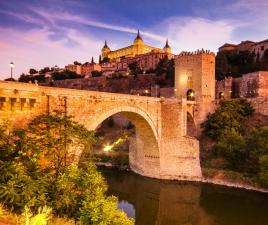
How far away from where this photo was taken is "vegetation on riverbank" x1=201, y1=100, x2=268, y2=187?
72.3 feet

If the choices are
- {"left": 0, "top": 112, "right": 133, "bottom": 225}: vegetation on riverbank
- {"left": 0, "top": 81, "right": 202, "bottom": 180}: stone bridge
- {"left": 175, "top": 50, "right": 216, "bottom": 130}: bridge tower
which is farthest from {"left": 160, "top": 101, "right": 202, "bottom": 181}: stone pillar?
{"left": 0, "top": 112, "right": 133, "bottom": 225}: vegetation on riverbank

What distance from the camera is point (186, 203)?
20.6m

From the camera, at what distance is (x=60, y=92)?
1420 cm

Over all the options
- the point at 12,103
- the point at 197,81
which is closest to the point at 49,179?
the point at 12,103

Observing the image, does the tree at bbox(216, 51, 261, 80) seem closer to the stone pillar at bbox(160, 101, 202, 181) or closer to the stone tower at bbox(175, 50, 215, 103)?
the stone tower at bbox(175, 50, 215, 103)

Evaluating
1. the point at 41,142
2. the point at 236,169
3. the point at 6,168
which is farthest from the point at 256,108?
A: the point at 6,168

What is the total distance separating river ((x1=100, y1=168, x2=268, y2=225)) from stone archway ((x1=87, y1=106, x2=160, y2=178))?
1.14m

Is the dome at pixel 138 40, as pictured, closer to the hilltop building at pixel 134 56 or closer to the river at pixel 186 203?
the hilltop building at pixel 134 56

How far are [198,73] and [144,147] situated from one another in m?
12.8

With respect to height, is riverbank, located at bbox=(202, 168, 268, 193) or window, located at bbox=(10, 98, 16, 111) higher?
window, located at bbox=(10, 98, 16, 111)

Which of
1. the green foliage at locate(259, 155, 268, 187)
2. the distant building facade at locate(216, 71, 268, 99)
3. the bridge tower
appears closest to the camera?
the green foliage at locate(259, 155, 268, 187)

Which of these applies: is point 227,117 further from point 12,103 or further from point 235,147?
point 12,103

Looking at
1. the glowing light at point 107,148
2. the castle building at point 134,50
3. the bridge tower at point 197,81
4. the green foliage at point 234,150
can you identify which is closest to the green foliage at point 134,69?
the castle building at point 134,50

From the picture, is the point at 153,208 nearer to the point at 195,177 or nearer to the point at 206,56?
the point at 195,177
